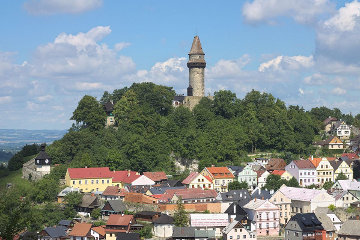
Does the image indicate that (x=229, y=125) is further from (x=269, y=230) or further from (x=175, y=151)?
(x=269, y=230)

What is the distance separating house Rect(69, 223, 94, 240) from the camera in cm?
5541

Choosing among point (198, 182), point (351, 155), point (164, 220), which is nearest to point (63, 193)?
point (164, 220)

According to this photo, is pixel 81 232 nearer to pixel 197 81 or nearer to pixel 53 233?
pixel 53 233

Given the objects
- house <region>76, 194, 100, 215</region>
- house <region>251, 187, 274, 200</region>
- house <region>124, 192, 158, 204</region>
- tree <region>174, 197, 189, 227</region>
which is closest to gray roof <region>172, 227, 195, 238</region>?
tree <region>174, 197, 189, 227</region>

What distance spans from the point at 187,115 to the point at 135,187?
58.8ft

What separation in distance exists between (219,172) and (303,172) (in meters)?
10.9

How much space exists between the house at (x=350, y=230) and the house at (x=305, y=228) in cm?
175

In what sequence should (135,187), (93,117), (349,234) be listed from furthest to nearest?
(93,117), (135,187), (349,234)

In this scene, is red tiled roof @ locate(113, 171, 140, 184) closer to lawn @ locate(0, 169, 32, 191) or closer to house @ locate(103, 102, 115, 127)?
lawn @ locate(0, 169, 32, 191)

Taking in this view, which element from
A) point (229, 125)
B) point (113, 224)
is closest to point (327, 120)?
point (229, 125)

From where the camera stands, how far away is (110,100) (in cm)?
8900

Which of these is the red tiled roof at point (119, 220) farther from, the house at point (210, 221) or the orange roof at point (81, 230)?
the house at point (210, 221)

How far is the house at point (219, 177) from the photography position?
70250mm

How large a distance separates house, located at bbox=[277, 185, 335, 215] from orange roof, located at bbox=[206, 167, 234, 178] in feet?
27.7
